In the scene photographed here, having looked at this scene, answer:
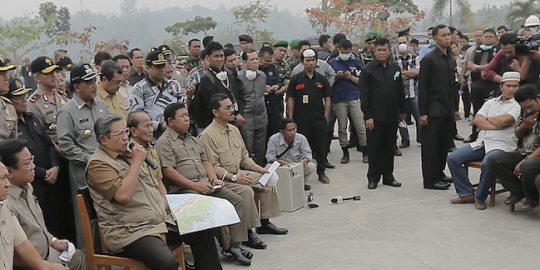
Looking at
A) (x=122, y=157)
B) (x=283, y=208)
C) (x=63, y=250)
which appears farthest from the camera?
(x=283, y=208)

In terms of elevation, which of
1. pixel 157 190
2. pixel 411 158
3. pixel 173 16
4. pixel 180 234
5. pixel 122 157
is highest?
pixel 173 16

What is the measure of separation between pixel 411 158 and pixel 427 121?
6.48ft

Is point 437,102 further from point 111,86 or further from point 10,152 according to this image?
point 10,152

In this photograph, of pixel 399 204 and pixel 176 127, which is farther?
pixel 399 204

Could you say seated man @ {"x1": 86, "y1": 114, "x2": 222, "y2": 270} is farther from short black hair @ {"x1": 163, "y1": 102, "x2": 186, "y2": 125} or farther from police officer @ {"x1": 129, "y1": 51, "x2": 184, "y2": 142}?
police officer @ {"x1": 129, "y1": 51, "x2": 184, "y2": 142}

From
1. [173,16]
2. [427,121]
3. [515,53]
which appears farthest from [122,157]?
[173,16]

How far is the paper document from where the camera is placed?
3.99 meters

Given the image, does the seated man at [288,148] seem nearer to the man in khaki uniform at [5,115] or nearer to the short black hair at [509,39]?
the short black hair at [509,39]

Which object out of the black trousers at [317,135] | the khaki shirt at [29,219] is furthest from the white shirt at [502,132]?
the khaki shirt at [29,219]

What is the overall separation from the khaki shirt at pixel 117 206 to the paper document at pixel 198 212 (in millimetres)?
201

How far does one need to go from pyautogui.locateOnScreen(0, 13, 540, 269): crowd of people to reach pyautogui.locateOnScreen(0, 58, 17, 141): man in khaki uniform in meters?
0.01

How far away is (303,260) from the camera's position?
4664 mm

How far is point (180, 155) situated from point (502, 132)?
3375 millimetres

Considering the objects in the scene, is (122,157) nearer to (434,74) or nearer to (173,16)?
(434,74)
